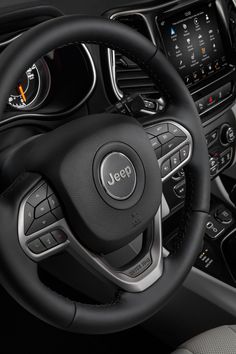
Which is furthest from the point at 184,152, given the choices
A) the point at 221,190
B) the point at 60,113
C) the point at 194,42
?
the point at 221,190

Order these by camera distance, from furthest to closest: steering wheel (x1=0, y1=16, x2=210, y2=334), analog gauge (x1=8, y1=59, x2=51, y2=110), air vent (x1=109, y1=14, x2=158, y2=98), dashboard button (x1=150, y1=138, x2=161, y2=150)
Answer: air vent (x1=109, y1=14, x2=158, y2=98) < analog gauge (x1=8, y1=59, x2=51, y2=110) < dashboard button (x1=150, y1=138, x2=161, y2=150) < steering wheel (x1=0, y1=16, x2=210, y2=334)

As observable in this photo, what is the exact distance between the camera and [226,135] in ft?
5.35

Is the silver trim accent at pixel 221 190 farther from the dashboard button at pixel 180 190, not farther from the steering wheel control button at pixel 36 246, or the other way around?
the steering wheel control button at pixel 36 246

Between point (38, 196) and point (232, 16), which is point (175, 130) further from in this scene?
point (232, 16)

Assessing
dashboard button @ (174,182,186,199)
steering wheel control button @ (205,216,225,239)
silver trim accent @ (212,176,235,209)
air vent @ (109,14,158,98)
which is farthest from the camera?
silver trim accent @ (212,176,235,209)

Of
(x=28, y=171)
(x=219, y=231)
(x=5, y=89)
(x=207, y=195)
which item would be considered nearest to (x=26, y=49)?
(x=5, y=89)

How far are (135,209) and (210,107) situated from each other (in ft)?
2.27

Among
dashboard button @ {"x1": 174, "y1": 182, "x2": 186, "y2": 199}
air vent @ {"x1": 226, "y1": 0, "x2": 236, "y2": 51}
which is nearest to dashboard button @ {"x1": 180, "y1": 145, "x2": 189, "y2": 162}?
dashboard button @ {"x1": 174, "y1": 182, "x2": 186, "y2": 199}

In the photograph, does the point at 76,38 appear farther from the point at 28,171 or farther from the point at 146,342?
the point at 146,342

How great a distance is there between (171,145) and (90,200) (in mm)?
219

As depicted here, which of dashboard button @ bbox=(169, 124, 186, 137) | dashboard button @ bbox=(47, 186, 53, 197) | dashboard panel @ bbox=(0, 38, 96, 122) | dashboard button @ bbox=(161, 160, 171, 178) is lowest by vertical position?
dashboard button @ bbox=(161, 160, 171, 178)

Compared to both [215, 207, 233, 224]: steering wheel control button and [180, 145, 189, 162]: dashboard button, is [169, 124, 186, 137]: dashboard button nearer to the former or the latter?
[180, 145, 189, 162]: dashboard button

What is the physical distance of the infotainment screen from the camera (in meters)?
1.44

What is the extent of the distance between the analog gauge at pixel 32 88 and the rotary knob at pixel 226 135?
59 centimetres
